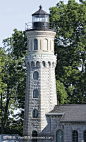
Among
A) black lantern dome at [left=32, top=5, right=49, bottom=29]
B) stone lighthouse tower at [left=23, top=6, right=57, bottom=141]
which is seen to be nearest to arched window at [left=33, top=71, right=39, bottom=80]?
stone lighthouse tower at [left=23, top=6, right=57, bottom=141]

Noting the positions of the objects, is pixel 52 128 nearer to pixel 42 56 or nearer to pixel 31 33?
pixel 42 56

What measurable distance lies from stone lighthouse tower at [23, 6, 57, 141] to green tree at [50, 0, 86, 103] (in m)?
9.29

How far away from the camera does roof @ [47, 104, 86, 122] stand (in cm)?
4794

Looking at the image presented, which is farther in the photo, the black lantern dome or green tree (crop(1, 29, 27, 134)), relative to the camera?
green tree (crop(1, 29, 27, 134))

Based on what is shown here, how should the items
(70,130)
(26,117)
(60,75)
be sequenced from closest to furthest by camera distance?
(70,130) → (26,117) → (60,75)

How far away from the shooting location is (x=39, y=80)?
50875mm

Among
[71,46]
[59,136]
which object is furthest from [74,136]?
[71,46]

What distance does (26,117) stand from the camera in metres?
51.1

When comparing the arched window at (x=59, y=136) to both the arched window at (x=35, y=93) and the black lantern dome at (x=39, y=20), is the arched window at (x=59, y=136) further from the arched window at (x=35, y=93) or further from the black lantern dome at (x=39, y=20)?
the black lantern dome at (x=39, y=20)

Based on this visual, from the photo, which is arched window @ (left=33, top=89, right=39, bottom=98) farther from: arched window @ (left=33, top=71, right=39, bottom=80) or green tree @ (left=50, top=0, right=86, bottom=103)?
green tree @ (left=50, top=0, right=86, bottom=103)

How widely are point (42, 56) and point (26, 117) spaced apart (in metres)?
7.99

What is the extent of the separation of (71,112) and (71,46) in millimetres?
15854

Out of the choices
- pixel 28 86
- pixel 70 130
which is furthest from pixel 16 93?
pixel 70 130

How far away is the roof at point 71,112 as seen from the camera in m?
47.9
